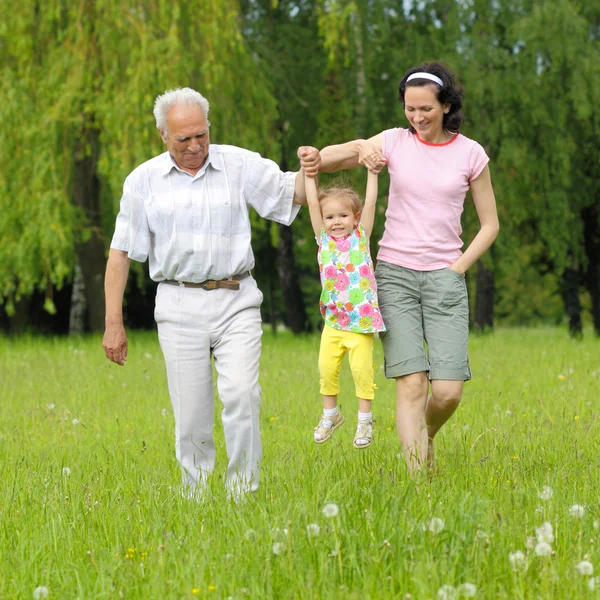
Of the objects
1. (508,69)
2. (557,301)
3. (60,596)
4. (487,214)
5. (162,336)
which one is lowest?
(557,301)

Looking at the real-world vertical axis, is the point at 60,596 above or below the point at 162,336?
below

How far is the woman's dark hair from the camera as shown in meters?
5.21

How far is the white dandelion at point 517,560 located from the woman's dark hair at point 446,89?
8.67ft

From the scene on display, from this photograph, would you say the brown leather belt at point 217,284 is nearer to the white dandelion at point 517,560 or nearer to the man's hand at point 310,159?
the man's hand at point 310,159

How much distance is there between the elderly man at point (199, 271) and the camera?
504 centimetres

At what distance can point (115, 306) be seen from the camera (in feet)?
17.0

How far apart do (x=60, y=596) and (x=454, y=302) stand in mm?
2629

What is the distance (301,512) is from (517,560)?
85 centimetres

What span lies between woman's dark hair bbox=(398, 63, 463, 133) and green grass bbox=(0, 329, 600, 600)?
72.2 inches

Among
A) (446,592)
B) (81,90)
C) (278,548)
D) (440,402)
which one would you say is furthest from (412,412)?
(81,90)

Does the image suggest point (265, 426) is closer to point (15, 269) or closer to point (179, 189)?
point (179, 189)

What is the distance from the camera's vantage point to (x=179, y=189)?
5145 millimetres

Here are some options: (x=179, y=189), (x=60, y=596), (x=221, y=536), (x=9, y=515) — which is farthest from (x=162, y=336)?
(x=60, y=596)

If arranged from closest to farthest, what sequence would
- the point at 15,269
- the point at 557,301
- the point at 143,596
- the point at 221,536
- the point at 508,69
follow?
the point at 143,596
the point at 221,536
the point at 15,269
the point at 508,69
the point at 557,301
